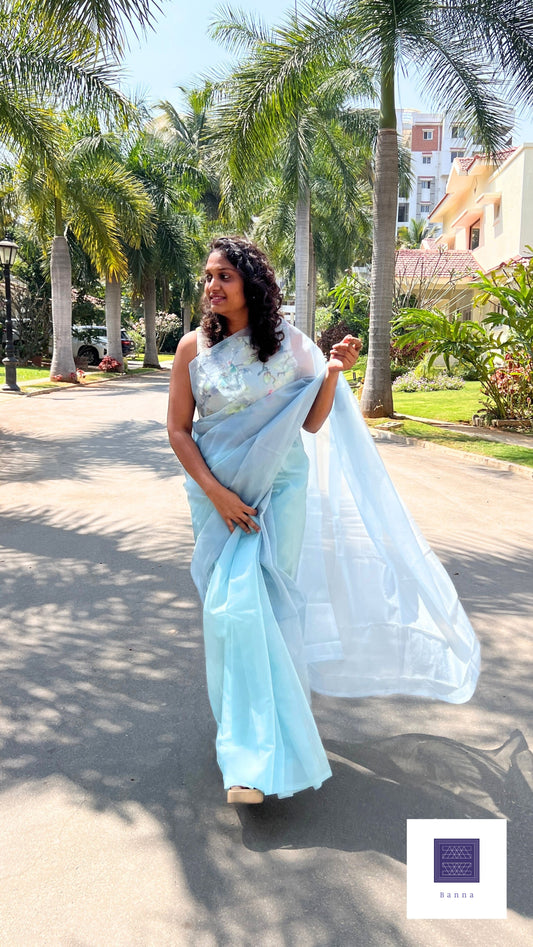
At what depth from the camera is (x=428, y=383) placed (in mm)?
24219

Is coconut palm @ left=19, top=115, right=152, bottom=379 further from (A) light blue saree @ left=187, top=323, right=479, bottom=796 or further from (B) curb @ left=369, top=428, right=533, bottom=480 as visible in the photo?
(A) light blue saree @ left=187, top=323, right=479, bottom=796

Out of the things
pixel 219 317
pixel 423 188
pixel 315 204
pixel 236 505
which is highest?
pixel 423 188

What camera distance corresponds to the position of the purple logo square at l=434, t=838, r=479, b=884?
2557mm

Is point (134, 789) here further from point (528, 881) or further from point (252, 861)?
point (528, 881)

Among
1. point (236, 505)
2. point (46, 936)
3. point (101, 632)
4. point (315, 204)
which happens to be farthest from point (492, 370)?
point (315, 204)

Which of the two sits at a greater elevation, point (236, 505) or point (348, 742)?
point (236, 505)

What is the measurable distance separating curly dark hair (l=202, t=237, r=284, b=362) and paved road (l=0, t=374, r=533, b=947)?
164 cm

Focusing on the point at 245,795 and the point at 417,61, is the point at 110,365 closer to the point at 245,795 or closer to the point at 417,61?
the point at 417,61

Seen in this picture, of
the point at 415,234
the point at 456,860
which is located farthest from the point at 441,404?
the point at 415,234

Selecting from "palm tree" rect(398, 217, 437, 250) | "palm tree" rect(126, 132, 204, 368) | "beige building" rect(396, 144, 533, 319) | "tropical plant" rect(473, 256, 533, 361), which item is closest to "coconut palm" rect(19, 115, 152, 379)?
"palm tree" rect(126, 132, 204, 368)

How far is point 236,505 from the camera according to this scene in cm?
301

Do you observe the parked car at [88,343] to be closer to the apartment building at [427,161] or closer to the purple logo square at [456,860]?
the purple logo square at [456,860]

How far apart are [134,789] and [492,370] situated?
12846 mm

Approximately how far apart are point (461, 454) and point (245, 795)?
976 cm
